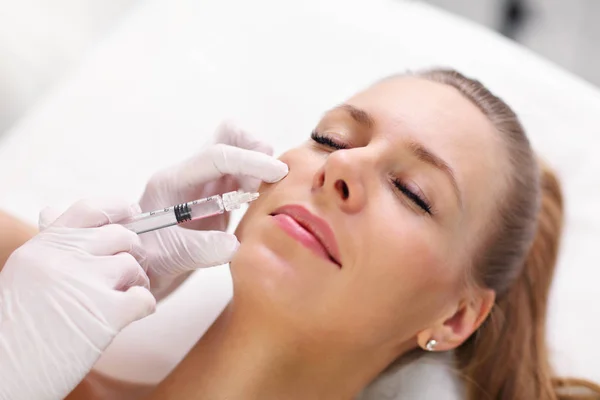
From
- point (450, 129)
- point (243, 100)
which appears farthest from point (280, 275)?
point (243, 100)

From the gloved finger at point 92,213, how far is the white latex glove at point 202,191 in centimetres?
12

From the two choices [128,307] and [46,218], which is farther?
[46,218]

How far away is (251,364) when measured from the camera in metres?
1.17

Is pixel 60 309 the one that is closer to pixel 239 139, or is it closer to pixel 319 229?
pixel 319 229

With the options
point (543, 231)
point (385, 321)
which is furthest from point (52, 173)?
point (543, 231)

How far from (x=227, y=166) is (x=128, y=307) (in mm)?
346

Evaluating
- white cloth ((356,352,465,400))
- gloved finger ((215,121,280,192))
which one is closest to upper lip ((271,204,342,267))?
gloved finger ((215,121,280,192))

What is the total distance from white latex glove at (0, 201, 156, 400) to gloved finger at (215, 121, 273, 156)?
1.33 feet

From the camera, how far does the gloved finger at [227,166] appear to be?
3.87 ft

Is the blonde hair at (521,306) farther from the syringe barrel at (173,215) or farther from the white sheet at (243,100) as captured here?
the syringe barrel at (173,215)

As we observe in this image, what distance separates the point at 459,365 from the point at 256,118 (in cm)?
82

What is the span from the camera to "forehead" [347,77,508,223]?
1159 mm

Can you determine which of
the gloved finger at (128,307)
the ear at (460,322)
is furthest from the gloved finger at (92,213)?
the ear at (460,322)

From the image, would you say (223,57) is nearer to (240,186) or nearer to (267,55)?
(267,55)
